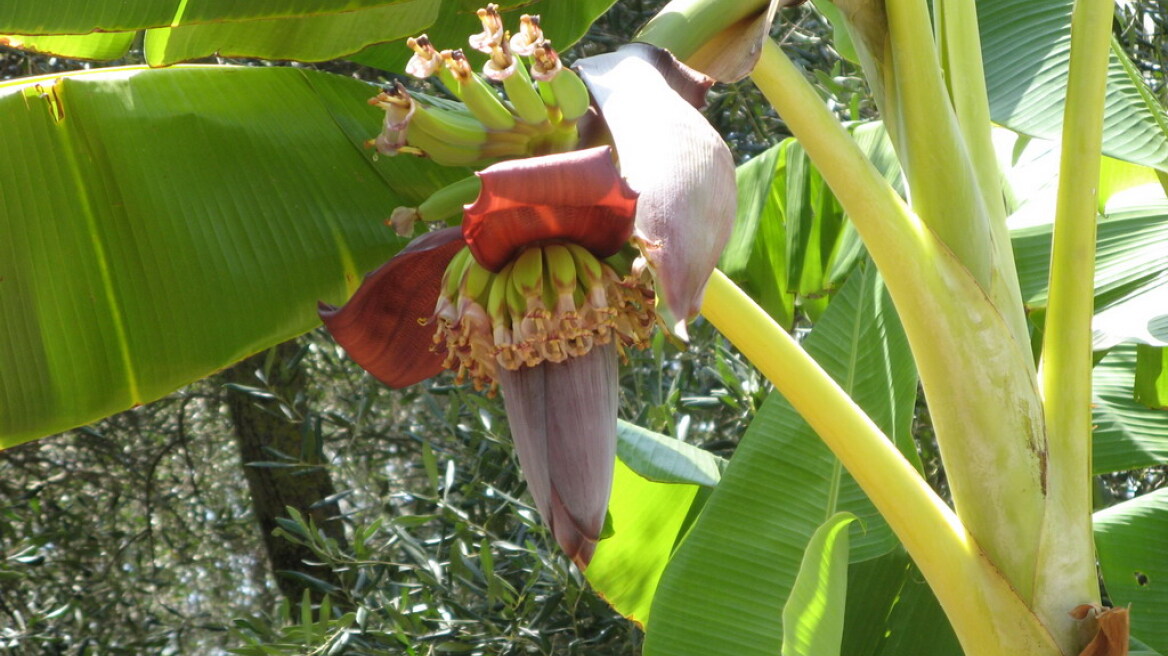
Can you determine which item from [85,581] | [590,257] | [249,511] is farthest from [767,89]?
[249,511]

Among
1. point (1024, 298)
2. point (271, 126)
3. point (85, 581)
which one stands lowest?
point (85, 581)

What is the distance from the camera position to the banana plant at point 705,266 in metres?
0.58

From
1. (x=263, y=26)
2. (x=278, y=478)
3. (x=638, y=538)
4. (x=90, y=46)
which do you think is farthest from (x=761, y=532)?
(x=278, y=478)

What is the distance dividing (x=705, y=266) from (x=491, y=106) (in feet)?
0.68

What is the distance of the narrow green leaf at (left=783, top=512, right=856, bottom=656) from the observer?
0.65 meters

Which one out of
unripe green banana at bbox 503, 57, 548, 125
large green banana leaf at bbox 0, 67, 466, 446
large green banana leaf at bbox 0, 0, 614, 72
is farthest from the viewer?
large green banana leaf at bbox 0, 67, 466, 446

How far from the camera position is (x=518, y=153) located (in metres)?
0.64

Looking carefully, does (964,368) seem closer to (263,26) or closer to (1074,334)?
(1074,334)

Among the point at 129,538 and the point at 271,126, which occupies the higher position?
the point at 271,126

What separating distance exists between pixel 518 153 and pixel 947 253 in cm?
34

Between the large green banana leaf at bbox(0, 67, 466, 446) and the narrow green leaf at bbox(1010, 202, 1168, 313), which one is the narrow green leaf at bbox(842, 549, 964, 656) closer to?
the narrow green leaf at bbox(1010, 202, 1168, 313)

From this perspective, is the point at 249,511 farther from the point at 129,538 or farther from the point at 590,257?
the point at 590,257

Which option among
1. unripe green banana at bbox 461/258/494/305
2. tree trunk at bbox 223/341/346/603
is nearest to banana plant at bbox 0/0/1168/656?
unripe green banana at bbox 461/258/494/305

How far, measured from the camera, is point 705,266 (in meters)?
0.46
